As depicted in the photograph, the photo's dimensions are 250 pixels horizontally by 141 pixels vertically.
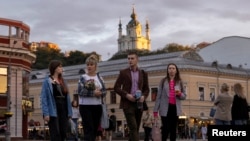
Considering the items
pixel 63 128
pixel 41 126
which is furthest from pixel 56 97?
pixel 41 126

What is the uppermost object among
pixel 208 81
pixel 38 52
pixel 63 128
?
pixel 38 52

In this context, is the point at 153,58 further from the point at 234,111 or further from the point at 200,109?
the point at 234,111

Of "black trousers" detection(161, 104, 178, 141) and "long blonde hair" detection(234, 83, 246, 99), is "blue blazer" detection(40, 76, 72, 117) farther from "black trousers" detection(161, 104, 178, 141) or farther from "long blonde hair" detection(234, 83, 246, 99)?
"long blonde hair" detection(234, 83, 246, 99)

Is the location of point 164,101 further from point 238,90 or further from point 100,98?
point 238,90

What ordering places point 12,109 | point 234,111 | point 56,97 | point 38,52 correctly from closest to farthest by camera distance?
1. point 56,97
2. point 234,111
3. point 12,109
4. point 38,52

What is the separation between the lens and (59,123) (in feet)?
42.2

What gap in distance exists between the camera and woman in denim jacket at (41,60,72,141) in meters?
12.6

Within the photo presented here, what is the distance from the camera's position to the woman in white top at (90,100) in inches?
534

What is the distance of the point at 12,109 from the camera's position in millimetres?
49875

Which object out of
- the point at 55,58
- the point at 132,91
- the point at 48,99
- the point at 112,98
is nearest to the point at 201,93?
the point at 112,98

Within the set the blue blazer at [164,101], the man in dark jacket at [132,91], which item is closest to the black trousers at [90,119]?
the man in dark jacket at [132,91]

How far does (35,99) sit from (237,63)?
3099 cm

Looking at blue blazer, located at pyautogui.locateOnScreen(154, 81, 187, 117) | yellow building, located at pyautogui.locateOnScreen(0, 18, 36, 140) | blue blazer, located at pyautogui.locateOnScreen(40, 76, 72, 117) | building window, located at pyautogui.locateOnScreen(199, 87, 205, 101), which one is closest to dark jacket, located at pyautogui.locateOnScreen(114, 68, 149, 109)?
blue blazer, located at pyautogui.locateOnScreen(154, 81, 187, 117)

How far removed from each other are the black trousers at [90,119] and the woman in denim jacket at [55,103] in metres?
0.61
